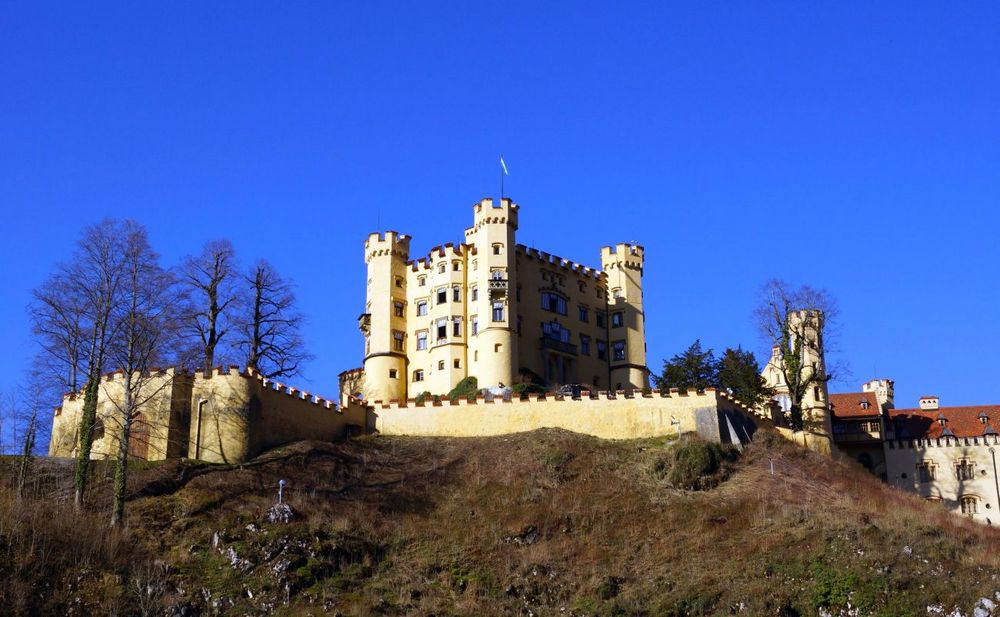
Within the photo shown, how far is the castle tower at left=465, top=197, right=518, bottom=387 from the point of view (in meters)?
82.4

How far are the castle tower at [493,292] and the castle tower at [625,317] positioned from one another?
881 cm

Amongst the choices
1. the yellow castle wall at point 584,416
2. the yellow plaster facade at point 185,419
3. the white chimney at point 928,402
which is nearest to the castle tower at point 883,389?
the white chimney at point 928,402

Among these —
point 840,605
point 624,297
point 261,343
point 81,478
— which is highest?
point 624,297

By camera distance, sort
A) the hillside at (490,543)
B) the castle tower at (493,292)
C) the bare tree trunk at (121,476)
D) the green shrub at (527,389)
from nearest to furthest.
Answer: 1. the hillside at (490,543)
2. the bare tree trunk at (121,476)
3. the green shrub at (527,389)
4. the castle tower at (493,292)

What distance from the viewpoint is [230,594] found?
51.5 m

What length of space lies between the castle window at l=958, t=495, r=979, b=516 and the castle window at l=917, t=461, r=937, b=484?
2246 millimetres

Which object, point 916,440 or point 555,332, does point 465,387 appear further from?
point 916,440

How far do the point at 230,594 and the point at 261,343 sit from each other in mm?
28364

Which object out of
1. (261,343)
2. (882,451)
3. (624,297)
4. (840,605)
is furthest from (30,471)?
(882,451)

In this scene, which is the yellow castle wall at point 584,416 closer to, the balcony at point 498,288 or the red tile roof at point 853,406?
the balcony at point 498,288

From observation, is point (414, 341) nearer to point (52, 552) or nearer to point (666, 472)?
point (666, 472)

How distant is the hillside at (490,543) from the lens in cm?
5144

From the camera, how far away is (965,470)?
82.8 metres

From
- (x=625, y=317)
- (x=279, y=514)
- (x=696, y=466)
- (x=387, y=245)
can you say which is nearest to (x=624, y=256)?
(x=625, y=317)
